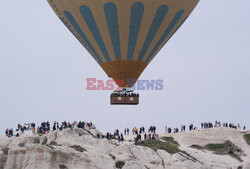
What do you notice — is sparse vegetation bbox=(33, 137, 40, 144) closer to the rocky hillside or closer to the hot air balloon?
the rocky hillside

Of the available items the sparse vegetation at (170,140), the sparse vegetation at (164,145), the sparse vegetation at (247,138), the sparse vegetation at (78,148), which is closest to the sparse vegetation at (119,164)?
the sparse vegetation at (78,148)

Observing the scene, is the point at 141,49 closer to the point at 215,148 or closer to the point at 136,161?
the point at 136,161

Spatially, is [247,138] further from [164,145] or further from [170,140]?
[164,145]

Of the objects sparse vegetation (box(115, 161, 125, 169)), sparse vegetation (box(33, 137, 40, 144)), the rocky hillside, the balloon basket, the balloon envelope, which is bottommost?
sparse vegetation (box(115, 161, 125, 169))

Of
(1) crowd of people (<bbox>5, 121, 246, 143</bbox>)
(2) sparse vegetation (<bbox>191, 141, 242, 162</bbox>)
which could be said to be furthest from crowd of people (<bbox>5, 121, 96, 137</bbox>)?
(2) sparse vegetation (<bbox>191, 141, 242, 162</bbox>)

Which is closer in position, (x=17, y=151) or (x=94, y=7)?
(x=94, y=7)

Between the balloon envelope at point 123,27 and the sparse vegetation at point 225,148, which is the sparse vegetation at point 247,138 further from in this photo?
the balloon envelope at point 123,27

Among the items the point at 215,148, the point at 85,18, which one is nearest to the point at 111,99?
the point at 85,18

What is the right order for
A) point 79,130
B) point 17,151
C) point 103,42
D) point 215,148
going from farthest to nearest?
point 215,148
point 79,130
point 17,151
point 103,42
